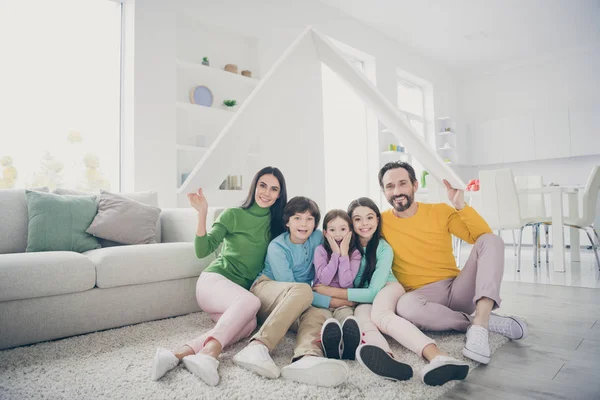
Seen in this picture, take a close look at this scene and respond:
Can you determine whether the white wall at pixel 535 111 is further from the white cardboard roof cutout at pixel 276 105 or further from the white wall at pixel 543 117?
the white cardboard roof cutout at pixel 276 105

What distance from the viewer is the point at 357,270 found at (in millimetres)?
1835

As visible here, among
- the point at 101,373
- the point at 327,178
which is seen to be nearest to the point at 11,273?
the point at 101,373

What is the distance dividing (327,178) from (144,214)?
3.35m

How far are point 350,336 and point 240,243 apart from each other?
0.73m

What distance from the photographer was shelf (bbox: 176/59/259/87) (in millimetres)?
3698

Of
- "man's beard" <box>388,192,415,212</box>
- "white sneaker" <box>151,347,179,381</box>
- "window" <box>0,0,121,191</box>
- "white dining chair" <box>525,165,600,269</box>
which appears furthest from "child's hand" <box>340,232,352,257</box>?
"white dining chair" <box>525,165,600,269</box>

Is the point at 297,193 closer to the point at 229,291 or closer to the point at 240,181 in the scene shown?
the point at 240,181

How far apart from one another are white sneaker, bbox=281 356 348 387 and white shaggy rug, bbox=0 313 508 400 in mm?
23

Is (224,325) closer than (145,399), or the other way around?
(145,399)

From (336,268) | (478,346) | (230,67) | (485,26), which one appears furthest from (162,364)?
(485,26)

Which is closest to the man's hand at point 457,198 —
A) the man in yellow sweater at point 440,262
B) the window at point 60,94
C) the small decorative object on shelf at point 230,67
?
the man in yellow sweater at point 440,262

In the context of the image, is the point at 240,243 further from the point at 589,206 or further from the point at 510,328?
the point at 589,206

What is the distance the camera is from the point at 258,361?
1308 mm

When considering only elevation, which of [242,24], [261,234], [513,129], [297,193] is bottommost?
[261,234]
